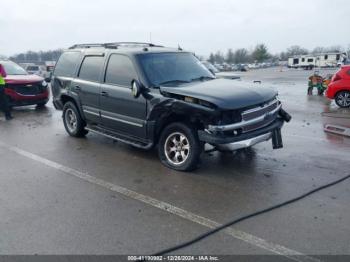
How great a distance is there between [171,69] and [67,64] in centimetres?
295

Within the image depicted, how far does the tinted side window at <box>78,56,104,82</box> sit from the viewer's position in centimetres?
695

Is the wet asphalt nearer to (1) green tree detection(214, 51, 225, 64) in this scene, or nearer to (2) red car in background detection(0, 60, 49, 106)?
(2) red car in background detection(0, 60, 49, 106)

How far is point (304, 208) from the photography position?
422 cm

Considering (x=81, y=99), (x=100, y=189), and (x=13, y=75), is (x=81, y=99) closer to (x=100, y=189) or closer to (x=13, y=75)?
(x=100, y=189)

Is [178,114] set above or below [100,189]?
above

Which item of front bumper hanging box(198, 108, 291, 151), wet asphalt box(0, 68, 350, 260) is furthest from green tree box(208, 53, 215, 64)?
front bumper hanging box(198, 108, 291, 151)

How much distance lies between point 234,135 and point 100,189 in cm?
208

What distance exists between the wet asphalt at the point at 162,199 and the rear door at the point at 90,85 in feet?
2.42

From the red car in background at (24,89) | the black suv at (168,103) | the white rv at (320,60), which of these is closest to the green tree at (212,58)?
the white rv at (320,60)

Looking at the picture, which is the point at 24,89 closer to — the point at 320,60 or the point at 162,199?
the point at 162,199

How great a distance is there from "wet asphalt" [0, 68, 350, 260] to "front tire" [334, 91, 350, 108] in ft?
20.0

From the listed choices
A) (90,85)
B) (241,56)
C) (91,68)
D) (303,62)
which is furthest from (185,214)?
(241,56)

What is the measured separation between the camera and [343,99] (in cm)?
1293

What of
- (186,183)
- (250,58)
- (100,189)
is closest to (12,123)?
(100,189)
